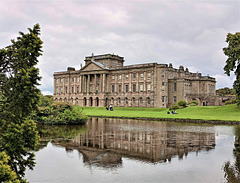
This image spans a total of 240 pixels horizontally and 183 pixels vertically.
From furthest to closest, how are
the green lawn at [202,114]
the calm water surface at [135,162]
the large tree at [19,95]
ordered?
the green lawn at [202,114] → the calm water surface at [135,162] → the large tree at [19,95]

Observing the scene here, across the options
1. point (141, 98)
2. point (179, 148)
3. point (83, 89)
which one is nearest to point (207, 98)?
Answer: point (141, 98)

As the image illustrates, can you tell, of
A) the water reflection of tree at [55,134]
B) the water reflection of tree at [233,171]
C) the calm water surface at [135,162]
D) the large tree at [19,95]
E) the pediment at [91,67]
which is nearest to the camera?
the large tree at [19,95]

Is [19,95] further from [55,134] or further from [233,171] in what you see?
[55,134]

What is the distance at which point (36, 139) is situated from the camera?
7.48 metres

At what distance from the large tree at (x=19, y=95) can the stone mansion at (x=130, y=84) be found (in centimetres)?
6549

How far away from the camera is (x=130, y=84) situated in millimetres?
81688

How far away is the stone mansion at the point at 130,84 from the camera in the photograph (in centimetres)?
7481

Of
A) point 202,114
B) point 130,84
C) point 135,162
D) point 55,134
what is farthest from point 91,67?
point 135,162

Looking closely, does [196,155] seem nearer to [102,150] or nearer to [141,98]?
[102,150]

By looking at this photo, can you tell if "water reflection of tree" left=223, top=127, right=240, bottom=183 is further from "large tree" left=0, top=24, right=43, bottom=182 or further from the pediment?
the pediment

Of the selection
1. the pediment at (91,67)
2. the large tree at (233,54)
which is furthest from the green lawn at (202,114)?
the pediment at (91,67)

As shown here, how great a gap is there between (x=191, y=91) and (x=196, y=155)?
207 ft

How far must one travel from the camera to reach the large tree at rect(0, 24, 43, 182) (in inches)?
278

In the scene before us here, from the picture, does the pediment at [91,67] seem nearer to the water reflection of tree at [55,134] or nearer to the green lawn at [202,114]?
the green lawn at [202,114]
